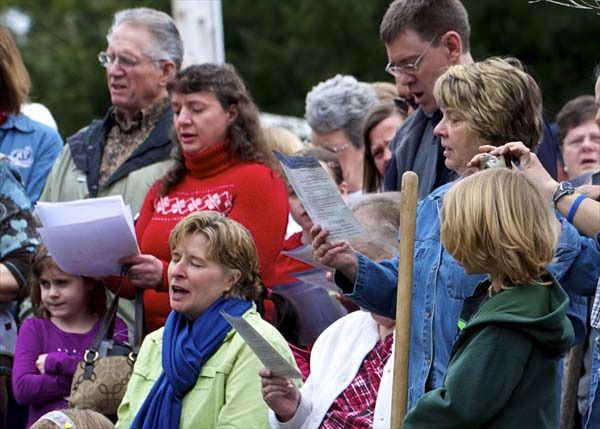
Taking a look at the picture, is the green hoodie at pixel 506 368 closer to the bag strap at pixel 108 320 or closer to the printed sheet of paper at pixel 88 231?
the printed sheet of paper at pixel 88 231

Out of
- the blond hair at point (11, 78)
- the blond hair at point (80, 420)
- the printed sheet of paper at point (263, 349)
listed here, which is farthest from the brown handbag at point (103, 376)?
the blond hair at point (11, 78)

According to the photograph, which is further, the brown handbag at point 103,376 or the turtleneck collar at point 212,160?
the turtleneck collar at point 212,160

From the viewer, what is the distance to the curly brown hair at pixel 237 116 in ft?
20.1

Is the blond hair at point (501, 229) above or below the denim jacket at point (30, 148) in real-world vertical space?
above

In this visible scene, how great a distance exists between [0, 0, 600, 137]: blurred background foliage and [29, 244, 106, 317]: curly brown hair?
10872 mm

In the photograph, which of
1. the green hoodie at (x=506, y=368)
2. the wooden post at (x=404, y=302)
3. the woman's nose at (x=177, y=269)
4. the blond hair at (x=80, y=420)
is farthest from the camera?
the woman's nose at (x=177, y=269)

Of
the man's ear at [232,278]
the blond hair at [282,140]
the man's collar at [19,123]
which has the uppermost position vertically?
the man's ear at [232,278]

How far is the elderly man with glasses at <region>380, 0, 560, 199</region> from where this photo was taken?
577 cm

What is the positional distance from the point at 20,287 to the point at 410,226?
254cm

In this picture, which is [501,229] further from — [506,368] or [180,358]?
[180,358]

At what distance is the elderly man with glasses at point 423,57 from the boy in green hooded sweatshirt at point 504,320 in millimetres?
1737

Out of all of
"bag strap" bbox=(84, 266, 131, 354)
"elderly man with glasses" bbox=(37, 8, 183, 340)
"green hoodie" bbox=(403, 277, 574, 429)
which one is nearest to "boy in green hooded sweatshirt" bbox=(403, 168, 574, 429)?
"green hoodie" bbox=(403, 277, 574, 429)

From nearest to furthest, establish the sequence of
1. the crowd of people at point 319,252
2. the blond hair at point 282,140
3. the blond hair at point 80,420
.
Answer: the crowd of people at point 319,252 → the blond hair at point 80,420 → the blond hair at point 282,140

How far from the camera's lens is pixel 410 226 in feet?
14.2
